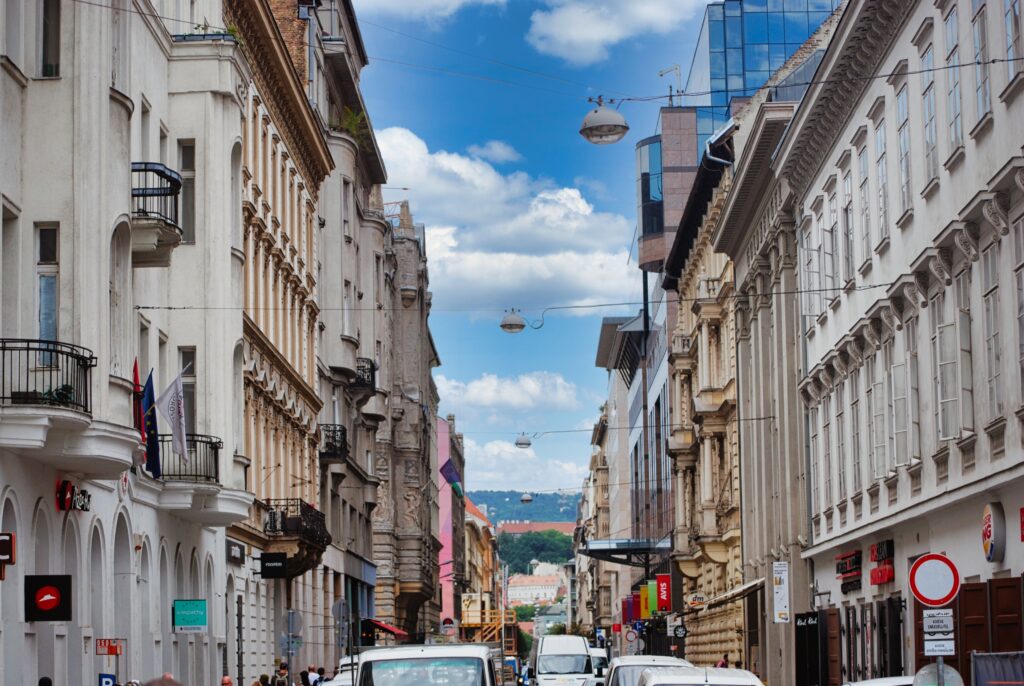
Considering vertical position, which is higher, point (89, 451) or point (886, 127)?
point (886, 127)

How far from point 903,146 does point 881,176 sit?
2.07m

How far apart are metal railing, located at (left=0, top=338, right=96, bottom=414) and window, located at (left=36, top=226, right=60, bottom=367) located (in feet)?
1.22

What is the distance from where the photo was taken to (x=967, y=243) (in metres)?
25.1

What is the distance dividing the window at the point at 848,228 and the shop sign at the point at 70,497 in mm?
16929

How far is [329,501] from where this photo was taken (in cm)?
5934

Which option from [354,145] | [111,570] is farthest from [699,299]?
[111,570]

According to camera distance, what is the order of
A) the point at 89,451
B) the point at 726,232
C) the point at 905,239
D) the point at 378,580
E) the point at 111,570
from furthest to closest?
the point at 378,580 → the point at 726,232 → the point at 905,239 → the point at 111,570 → the point at 89,451

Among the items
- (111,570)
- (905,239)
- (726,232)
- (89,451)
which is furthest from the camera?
(726,232)

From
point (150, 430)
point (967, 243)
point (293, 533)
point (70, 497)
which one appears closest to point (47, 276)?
point (70, 497)

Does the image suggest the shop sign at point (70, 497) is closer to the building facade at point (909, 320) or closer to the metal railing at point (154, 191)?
the metal railing at point (154, 191)

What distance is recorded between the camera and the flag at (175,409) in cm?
2662

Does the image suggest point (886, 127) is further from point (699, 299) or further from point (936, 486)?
point (699, 299)

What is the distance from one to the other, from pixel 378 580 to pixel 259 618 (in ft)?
122

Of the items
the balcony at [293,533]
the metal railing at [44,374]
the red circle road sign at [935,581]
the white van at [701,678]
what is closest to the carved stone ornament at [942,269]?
the red circle road sign at [935,581]
